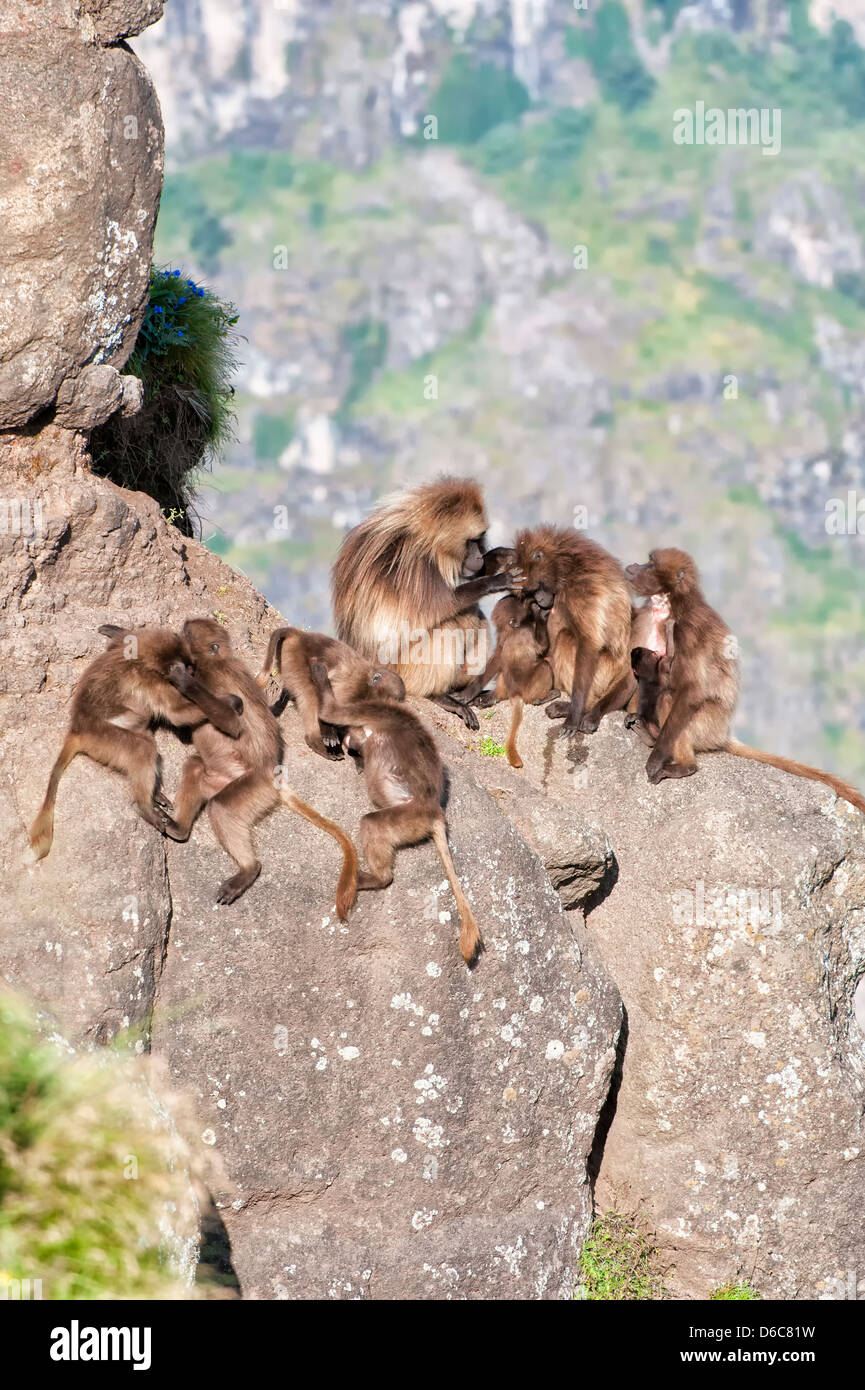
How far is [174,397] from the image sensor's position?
10078mm

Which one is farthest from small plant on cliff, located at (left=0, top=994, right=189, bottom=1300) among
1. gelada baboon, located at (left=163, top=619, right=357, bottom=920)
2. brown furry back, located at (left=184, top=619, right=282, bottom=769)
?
brown furry back, located at (left=184, top=619, right=282, bottom=769)

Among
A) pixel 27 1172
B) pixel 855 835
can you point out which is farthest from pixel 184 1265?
pixel 855 835

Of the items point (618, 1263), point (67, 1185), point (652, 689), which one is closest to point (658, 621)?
point (652, 689)

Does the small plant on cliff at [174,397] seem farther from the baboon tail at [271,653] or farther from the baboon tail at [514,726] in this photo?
the baboon tail at [514,726]

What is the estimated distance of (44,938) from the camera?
22.3 ft

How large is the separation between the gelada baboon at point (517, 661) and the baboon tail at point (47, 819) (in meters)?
3.24

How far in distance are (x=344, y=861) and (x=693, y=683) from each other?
8.90 ft

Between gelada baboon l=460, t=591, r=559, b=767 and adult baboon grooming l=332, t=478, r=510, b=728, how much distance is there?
0.13 metres

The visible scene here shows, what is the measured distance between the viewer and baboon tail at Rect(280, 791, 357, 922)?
286 inches

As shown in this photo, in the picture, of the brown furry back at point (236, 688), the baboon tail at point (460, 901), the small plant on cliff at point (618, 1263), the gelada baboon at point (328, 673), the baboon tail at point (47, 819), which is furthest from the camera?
the small plant on cliff at point (618, 1263)

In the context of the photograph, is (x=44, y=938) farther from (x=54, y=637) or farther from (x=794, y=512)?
(x=794, y=512)

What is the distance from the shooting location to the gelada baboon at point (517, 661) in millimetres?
9273

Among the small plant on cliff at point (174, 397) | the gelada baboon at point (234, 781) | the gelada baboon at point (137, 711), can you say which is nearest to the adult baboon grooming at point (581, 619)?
the gelada baboon at point (234, 781)
